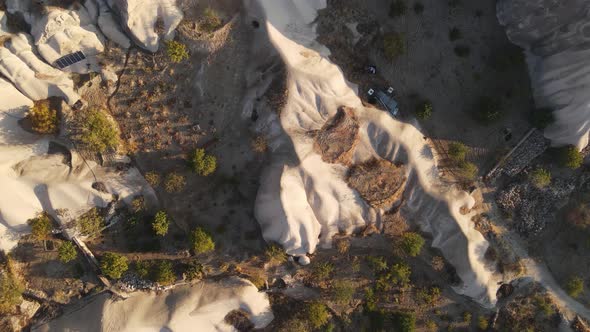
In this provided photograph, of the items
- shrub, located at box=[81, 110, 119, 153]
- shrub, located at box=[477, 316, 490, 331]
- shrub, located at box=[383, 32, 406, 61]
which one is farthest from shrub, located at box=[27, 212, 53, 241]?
shrub, located at box=[477, 316, 490, 331]

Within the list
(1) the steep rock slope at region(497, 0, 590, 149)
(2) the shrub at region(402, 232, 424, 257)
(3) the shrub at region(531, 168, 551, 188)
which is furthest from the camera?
(3) the shrub at region(531, 168, 551, 188)

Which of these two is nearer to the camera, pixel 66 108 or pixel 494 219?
pixel 66 108

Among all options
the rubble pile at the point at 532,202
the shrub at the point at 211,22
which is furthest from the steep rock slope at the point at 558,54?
the shrub at the point at 211,22

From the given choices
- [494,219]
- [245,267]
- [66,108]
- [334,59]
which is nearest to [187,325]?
[245,267]

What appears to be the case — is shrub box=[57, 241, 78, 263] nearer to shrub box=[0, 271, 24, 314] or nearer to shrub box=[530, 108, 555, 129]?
shrub box=[0, 271, 24, 314]

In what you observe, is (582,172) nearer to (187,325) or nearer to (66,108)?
(187,325)
